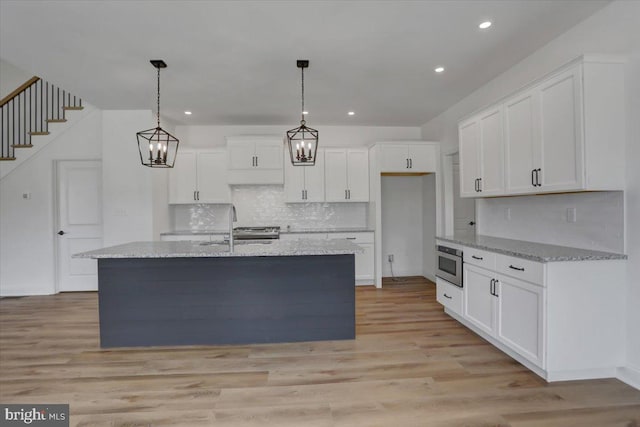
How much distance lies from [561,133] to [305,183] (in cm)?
376

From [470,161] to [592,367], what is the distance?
2232 mm

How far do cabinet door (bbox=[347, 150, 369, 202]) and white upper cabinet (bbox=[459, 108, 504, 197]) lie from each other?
1.94m

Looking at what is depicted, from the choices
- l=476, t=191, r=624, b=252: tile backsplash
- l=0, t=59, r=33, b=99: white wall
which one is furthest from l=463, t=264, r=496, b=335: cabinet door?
l=0, t=59, r=33, b=99: white wall

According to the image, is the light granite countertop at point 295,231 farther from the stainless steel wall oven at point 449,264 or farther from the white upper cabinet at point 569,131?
the white upper cabinet at point 569,131

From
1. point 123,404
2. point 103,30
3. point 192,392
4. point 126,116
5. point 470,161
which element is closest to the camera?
point 123,404

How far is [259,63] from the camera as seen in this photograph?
133 inches

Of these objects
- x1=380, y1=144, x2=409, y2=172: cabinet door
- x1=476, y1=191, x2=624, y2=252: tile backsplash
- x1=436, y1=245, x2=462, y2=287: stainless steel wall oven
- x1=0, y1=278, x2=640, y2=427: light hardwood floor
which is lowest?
x1=0, y1=278, x2=640, y2=427: light hardwood floor

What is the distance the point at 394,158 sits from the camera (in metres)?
5.38

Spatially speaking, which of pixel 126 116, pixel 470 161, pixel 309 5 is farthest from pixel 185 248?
pixel 470 161

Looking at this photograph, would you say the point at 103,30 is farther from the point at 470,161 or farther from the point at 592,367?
the point at 592,367

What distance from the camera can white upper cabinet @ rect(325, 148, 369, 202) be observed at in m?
5.62

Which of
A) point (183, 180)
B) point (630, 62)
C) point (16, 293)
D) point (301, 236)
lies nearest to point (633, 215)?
point (630, 62)

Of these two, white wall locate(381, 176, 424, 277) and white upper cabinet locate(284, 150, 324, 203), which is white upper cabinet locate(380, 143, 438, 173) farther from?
white upper cabinet locate(284, 150, 324, 203)

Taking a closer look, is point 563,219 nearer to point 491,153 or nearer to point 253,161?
point 491,153
